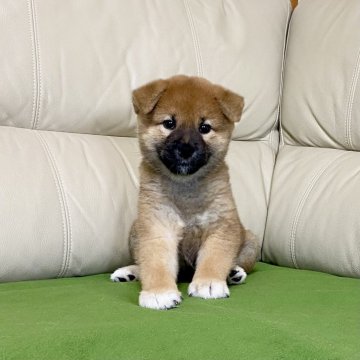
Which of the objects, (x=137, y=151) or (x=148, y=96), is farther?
(x=137, y=151)

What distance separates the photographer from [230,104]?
1886mm

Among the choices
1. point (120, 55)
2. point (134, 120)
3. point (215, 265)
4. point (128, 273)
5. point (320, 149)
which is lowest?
point (128, 273)

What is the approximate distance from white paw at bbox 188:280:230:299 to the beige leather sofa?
0.47 m

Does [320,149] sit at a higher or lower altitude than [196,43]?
lower

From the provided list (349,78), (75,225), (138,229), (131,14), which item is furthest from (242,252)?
(131,14)

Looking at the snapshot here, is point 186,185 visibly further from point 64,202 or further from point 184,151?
point 64,202

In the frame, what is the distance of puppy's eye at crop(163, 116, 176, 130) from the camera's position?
1.84 meters

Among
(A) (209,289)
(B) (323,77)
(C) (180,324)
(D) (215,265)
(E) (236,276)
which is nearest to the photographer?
(C) (180,324)

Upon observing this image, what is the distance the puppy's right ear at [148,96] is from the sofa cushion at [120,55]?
32 cm

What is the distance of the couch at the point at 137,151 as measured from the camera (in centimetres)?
157

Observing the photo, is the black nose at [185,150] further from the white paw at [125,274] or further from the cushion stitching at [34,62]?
the cushion stitching at [34,62]

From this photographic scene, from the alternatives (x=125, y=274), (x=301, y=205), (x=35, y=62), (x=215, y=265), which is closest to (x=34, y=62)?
(x=35, y=62)

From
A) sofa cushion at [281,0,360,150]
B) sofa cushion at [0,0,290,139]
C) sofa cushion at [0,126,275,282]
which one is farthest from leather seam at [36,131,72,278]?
sofa cushion at [281,0,360,150]

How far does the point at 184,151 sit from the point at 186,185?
18cm
